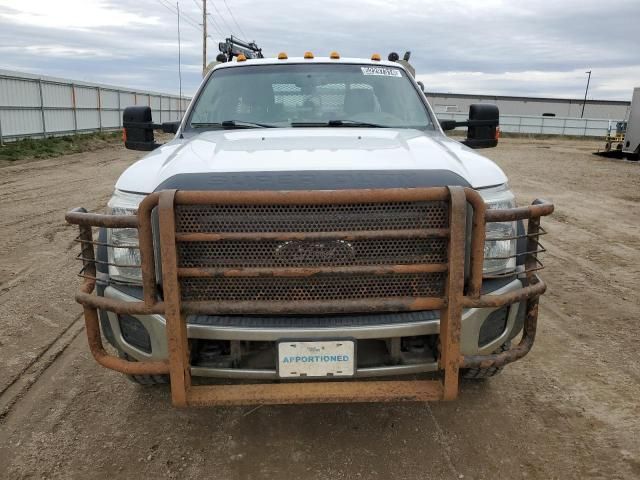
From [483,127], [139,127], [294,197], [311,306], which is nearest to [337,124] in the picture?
[483,127]

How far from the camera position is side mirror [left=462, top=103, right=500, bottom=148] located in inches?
162

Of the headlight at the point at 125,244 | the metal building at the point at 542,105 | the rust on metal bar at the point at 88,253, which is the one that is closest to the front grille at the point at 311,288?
the headlight at the point at 125,244

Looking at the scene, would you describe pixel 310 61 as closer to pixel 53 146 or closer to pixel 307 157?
pixel 307 157

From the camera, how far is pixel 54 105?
20.7 m

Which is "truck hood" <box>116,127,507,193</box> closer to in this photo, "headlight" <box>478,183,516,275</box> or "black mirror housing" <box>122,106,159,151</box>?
"headlight" <box>478,183,516,275</box>

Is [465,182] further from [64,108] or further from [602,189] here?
[64,108]

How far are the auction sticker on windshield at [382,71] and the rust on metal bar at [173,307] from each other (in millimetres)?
2609

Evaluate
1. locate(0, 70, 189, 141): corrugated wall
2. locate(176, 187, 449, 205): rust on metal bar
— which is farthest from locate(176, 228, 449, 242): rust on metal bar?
locate(0, 70, 189, 141): corrugated wall

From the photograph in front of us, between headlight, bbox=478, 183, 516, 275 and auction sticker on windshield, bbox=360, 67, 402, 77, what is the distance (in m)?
2.05

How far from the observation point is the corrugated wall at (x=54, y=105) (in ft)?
58.2

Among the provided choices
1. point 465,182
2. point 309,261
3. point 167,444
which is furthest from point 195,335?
point 465,182

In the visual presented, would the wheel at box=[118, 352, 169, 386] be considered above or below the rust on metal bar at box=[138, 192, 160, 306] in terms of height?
below

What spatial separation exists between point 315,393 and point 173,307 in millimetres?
727

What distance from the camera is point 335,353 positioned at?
2330mm
